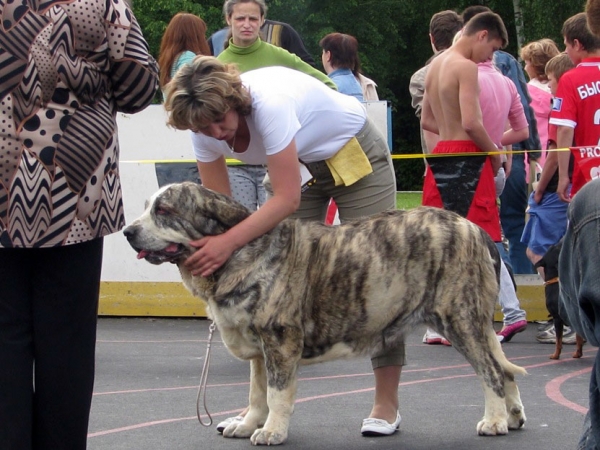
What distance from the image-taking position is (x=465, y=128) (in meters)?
7.89

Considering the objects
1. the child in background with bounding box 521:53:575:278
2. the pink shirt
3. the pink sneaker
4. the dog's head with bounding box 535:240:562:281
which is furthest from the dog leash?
the child in background with bounding box 521:53:575:278

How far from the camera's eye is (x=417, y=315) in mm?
5137

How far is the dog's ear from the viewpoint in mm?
4855

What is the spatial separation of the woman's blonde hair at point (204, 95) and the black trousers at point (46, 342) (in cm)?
107

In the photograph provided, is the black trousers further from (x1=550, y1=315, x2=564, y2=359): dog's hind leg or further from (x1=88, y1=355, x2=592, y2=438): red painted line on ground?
(x1=550, y1=315, x2=564, y2=359): dog's hind leg

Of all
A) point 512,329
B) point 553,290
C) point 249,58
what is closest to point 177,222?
point 249,58

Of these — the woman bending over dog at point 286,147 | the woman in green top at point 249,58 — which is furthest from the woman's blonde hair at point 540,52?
the woman bending over dog at point 286,147

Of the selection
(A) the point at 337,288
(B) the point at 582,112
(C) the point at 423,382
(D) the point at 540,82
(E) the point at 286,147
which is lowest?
(C) the point at 423,382

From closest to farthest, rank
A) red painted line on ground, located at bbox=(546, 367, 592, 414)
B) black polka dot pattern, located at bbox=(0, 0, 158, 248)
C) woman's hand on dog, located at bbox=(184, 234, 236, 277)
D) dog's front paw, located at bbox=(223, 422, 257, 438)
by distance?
1. black polka dot pattern, located at bbox=(0, 0, 158, 248)
2. woman's hand on dog, located at bbox=(184, 234, 236, 277)
3. dog's front paw, located at bbox=(223, 422, 257, 438)
4. red painted line on ground, located at bbox=(546, 367, 592, 414)

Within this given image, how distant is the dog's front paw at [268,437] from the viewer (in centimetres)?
502

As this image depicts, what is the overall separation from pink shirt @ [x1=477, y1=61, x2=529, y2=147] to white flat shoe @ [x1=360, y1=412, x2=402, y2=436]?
3.67m

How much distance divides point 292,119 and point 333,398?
6.94 feet

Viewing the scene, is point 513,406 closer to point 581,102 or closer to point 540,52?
point 581,102

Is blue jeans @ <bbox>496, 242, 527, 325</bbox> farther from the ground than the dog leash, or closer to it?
closer to it
